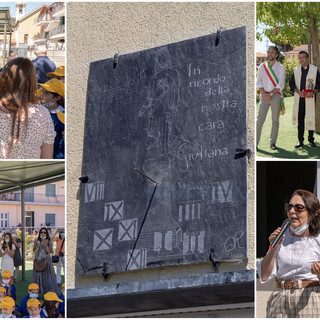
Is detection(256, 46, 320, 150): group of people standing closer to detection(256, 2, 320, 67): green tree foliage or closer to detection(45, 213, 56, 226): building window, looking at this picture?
detection(256, 2, 320, 67): green tree foliage

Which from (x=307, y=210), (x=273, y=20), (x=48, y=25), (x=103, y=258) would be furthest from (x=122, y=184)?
(x=48, y=25)

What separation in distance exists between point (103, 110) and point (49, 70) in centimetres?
100

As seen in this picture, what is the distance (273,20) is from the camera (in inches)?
392

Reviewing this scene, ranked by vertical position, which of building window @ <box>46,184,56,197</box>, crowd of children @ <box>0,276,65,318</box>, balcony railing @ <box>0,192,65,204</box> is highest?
building window @ <box>46,184,56,197</box>

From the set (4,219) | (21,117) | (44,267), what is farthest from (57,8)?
(4,219)

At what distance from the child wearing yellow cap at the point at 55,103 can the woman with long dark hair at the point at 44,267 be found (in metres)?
4.70

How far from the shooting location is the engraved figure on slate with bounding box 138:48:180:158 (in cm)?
692

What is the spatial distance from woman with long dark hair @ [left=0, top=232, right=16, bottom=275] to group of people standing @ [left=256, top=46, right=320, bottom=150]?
249 inches

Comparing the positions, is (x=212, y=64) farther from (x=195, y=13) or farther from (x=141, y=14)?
(x=141, y=14)

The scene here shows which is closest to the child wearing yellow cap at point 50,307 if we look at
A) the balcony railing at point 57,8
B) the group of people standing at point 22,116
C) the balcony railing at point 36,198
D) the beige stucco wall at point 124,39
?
the beige stucco wall at point 124,39

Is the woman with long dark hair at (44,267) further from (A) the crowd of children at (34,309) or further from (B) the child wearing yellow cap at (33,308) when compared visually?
(B) the child wearing yellow cap at (33,308)

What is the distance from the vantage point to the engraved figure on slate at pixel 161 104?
22.7 feet

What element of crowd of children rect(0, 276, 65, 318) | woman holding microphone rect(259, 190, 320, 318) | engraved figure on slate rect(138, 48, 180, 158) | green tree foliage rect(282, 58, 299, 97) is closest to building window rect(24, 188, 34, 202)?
green tree foliage rect(282, 58, 299, 97)

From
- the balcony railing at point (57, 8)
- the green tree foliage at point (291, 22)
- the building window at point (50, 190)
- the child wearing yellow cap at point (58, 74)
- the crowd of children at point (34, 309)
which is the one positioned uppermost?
the balcony railing at point (57, 8)
